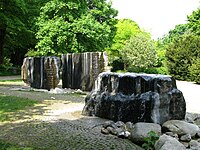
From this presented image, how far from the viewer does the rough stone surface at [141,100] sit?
8.00 m

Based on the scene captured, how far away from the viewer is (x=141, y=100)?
26.6 ft

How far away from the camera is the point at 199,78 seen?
81.1ft

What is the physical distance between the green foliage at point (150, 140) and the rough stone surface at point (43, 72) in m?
10.8

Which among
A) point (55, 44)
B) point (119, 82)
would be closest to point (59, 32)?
point (55, 44)

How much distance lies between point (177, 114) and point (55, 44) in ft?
66.8

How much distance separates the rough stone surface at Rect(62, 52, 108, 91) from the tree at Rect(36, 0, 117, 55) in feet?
29.6

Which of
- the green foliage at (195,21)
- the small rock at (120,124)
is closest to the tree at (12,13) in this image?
the small rock at (120,124)

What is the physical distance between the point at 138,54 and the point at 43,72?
72.6ft

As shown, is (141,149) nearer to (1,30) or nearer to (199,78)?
(199,78)

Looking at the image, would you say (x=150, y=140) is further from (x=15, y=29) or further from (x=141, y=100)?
(x=15, y=29)

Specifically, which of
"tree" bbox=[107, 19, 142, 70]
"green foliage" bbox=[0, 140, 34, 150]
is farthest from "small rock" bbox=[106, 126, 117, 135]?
"tree" bbox=[107, 19, 142, 70]

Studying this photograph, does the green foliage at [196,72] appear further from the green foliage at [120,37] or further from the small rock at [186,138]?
the small rock at [186,138]

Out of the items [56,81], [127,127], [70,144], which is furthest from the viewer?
[56,81]

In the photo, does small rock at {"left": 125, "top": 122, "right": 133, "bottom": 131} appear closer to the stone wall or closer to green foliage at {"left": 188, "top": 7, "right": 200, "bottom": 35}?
the stone wall
